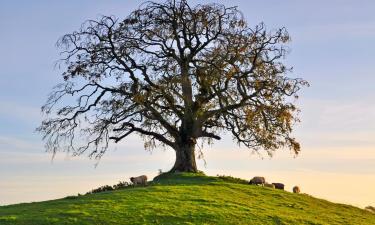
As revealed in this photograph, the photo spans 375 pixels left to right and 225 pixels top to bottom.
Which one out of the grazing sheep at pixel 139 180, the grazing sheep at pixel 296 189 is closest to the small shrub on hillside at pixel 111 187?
the grazing sheep at pixel 139 180

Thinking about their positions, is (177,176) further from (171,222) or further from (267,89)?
(171,222)

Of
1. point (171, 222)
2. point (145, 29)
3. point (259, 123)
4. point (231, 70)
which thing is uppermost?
point (145, 29)

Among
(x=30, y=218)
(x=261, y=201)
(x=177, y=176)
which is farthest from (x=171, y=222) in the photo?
(x=177, y=176)

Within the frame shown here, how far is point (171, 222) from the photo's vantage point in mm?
25984

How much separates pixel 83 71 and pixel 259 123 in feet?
42.6

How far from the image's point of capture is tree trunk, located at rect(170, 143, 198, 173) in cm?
4253

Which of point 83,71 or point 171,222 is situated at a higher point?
point 83,71

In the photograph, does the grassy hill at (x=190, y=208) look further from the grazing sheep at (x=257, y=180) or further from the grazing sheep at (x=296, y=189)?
the grazing sheep at (x=296, y=189)

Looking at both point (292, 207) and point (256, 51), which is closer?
point (292, 207)

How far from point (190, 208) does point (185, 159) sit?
47.0 ft

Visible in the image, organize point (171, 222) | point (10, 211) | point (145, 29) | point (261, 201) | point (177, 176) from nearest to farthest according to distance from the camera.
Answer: point (171, 222)
point (10, 211)
point (261, 201)
point (177, 176)
point (145, 29)

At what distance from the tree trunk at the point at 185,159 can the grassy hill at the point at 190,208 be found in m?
3.51

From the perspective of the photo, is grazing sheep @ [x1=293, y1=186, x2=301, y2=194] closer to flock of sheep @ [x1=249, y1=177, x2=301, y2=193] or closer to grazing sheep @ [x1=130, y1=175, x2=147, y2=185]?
flock of sheep @ [x1=249, y1=177, x2=301, y2=193]

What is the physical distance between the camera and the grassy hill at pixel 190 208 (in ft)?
87.2
